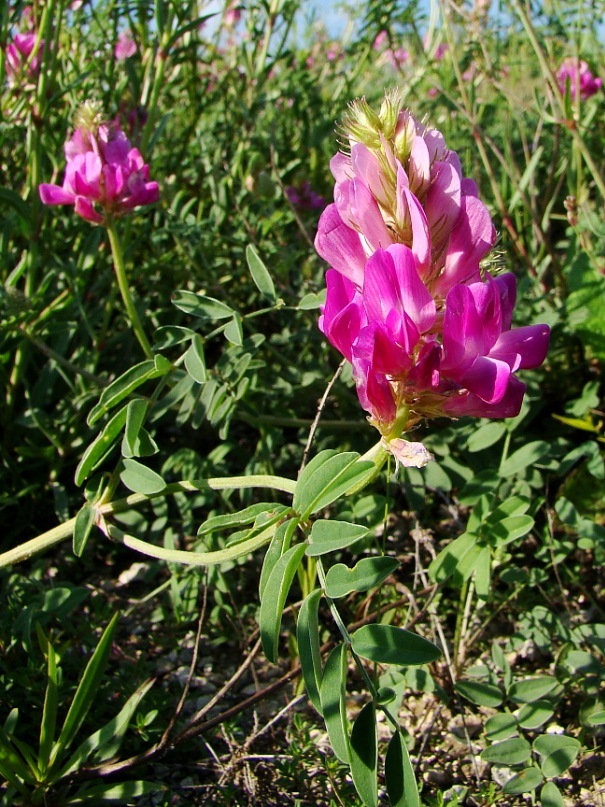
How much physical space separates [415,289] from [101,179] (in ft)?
3.64

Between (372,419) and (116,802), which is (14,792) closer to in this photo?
(116,802)

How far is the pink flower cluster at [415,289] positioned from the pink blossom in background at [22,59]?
1694 mm

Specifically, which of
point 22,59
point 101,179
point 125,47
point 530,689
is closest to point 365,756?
point 530,689

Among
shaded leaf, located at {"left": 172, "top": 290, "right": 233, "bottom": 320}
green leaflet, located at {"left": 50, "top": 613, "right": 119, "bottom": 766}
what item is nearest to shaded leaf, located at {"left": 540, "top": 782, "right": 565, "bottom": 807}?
green leaflet, located at {"left": 50, "top": 613, "right": 119, "bottom": 766}

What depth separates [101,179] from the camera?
72.2 inches

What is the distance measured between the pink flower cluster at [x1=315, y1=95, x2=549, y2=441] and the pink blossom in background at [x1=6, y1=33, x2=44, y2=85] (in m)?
1.69

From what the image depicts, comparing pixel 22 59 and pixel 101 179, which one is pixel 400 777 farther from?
pixel 22 59

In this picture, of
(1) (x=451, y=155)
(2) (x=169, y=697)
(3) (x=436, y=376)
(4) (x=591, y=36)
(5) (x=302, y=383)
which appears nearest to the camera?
(3) (x=436, y=376)

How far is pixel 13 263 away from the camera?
103 inches

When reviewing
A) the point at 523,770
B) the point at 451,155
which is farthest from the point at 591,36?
the point at 523,770

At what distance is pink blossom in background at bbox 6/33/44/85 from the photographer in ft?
7.81

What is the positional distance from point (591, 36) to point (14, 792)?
10.2 feet

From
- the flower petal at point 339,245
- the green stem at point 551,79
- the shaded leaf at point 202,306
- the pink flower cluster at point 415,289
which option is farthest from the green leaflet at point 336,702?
the green stem at point 551,79

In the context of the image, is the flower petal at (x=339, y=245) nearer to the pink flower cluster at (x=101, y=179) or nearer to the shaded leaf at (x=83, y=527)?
the shaded leaf at (x=83, y=527)
